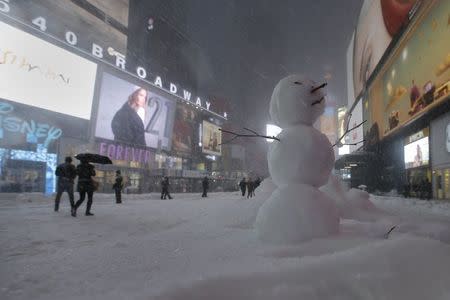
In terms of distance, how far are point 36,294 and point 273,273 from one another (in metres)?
1.74

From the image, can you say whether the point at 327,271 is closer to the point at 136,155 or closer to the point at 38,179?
the point at 38,179

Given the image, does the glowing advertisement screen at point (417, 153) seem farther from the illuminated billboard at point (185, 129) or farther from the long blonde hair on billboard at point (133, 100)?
the illuminated billboard at point (185, 129)

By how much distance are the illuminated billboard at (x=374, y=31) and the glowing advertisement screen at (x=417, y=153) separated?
926cm

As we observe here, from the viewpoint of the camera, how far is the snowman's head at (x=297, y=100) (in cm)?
371

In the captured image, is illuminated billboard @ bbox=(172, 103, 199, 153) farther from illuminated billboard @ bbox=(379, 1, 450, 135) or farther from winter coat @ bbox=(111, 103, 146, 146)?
illuminated billboard @ bbox=(379, 1, 450, 135)

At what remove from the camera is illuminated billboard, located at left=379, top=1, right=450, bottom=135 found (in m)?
17.7

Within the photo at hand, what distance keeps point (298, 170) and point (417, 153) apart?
77.7 feet

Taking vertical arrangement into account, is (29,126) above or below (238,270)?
above

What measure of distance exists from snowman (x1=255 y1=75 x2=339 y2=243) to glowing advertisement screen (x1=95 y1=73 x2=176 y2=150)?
128 ft

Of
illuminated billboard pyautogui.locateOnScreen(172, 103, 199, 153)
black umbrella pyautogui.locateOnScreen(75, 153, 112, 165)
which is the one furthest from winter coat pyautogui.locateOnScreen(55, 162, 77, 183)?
illuminated billboard pyautogui.locateOnScreen(172, 103, 199, 153)

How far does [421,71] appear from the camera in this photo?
822 inches

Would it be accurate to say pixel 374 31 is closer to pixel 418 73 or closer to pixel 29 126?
pixel 418 73

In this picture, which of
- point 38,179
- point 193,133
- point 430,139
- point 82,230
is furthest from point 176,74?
point 82,230

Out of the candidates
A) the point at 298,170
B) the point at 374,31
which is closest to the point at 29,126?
the point at 298,170
